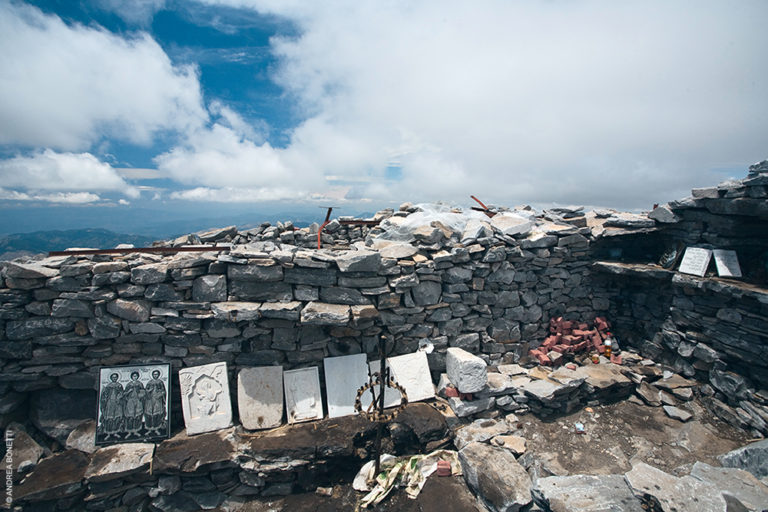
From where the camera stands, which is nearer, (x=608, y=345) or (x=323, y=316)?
(x=323, y=316)

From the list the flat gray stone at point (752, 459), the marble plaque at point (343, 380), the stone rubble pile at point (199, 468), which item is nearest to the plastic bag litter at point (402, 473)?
the stone rubble pile at point (199, 468)

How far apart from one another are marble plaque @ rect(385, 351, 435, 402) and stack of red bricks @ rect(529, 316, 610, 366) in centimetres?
297

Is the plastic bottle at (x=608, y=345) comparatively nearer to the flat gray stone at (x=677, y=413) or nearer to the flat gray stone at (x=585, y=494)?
the flat gray stone at (x=677, y=413)

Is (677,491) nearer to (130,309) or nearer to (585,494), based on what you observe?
(585,494)

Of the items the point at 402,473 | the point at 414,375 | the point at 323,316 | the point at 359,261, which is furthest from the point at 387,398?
the point at 359,261

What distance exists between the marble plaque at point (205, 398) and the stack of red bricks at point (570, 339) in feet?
22.1

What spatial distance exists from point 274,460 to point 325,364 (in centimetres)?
169

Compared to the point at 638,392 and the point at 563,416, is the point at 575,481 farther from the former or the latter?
the point at 638,392

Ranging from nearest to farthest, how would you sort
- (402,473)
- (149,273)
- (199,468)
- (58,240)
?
(199,468)
(402,473)
(149,273)
(58,240)

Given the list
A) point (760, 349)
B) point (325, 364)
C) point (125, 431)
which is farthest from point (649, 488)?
→ point (125, 431)

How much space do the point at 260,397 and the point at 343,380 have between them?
151 cm

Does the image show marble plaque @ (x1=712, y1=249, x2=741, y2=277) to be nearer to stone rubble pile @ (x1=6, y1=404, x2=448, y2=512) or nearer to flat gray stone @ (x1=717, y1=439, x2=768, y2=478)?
flat gray stone @ (x1=717, y1=439, x2=768, y2=478)

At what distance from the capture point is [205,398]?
562cm

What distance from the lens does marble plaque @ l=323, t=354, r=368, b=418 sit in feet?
19.2
